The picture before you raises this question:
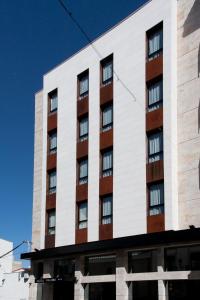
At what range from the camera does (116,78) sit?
1332 inches

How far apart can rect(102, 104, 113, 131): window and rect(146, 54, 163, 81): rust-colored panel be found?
11.7 feet

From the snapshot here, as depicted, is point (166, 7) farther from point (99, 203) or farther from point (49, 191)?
point (49, 191)

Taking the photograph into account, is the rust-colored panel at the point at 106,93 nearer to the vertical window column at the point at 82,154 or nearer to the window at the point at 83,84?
the vertical window column at the point at 82,154

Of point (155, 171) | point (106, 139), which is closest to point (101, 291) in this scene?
point (155, 171)

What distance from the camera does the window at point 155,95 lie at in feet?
101

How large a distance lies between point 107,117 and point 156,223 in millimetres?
7992

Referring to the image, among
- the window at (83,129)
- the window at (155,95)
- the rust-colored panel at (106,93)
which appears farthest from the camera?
the window at (83,129)

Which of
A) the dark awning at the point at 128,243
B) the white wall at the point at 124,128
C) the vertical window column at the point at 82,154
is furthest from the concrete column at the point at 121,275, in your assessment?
the vertical window column at the point at 82,154

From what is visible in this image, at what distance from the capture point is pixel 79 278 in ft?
110

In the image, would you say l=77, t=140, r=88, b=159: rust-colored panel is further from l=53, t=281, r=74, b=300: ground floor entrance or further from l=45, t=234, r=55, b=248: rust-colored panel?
l=53, t=281, r=74, b=300: ground floor entrance

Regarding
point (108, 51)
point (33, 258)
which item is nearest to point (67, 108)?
point (108, 51)

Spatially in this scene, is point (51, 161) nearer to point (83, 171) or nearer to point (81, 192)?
point (83, 171)

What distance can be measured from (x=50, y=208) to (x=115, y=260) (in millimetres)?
7724

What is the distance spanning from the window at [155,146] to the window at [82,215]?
20.4 ft
